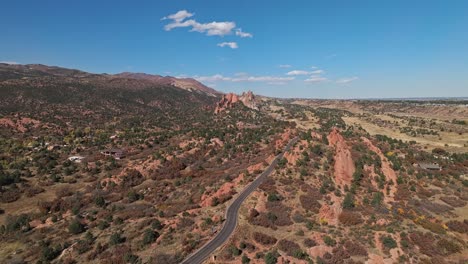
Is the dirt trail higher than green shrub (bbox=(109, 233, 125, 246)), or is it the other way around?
the dirt trail

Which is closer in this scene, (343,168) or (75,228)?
(75,228)

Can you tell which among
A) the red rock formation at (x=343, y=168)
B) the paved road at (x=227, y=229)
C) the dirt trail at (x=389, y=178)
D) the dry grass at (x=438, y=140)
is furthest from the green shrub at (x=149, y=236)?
the dry grass at (x=438, y=140)

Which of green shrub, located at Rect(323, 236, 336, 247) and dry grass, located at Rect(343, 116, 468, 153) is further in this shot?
dry grass, located at Rect(343, 116, 468, 153)

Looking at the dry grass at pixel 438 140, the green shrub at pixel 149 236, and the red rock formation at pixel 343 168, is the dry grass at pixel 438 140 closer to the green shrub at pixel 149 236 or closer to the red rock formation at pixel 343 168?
the red rock formation at pixel 343 168

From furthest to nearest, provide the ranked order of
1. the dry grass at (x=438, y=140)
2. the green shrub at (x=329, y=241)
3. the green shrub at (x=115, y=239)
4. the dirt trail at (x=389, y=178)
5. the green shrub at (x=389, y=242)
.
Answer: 1. the dry grass at (x=438, y=140)
2. the dirt trail at (x=389, y=178)
3. the green shrub at (x=115, y=239)
4. the green shrub at (x=329, y=241)
5. the green shrub at (x=389, y=242)

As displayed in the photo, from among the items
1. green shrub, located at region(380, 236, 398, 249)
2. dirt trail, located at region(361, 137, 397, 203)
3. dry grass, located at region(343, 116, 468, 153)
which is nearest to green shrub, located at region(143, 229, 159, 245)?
green shrub, located at region(380, 236, 398, 249)

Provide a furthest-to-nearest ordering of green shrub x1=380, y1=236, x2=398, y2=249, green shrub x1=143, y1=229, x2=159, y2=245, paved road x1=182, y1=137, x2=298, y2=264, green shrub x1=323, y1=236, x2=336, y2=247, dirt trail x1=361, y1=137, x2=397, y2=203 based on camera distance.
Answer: dirt trail x1=361, y1=137, x2=397, y2=203 < green shrub x1=143, y1=229, x2=159, y2=245 < green shrub x1=323, y1=236, x2=336, y2=247 < green shrub x1=380, y1=236, x2=398, y2=249 < paved road x1=182, y1=137, x2=298, y2=264

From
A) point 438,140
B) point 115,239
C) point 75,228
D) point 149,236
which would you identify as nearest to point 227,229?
point 149,236

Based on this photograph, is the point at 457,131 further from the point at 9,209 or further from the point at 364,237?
the point at 9,209

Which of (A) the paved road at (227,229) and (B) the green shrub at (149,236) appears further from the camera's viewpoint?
(B) the green shrub at (149,236)

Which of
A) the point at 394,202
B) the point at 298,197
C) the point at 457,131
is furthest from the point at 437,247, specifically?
the point at 457,131

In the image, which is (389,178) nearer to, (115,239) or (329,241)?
(329,241)

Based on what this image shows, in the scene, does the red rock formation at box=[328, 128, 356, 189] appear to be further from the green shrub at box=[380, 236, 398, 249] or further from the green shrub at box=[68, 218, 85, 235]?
the green shrub at box=[68, 218, 85, 235]
